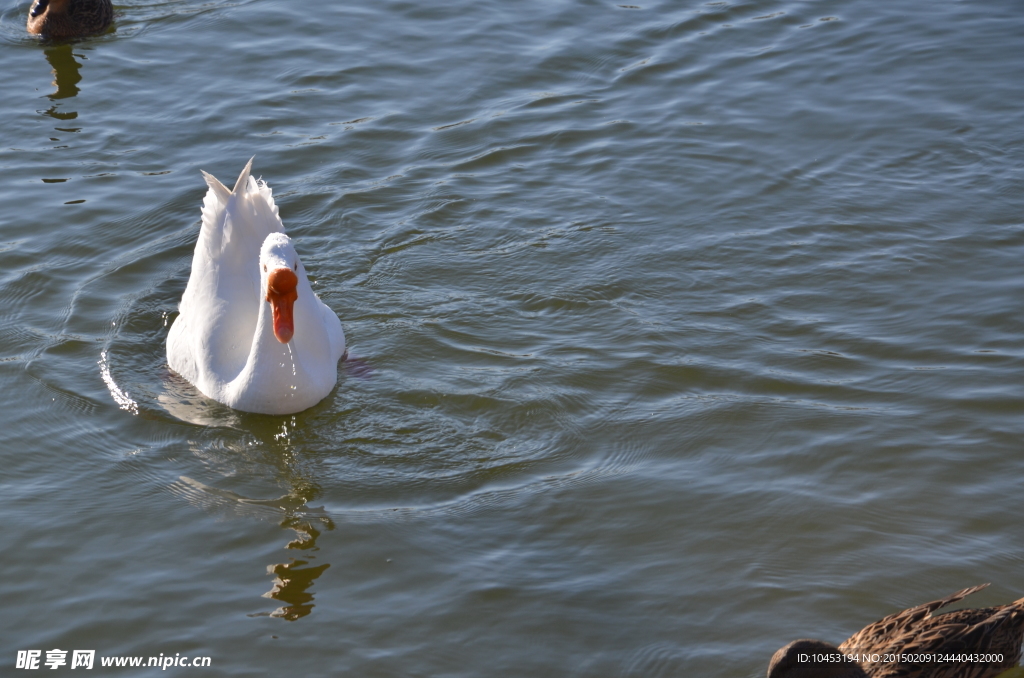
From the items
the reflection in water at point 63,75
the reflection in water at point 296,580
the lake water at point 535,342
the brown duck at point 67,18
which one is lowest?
the reflection in water at point 296,580

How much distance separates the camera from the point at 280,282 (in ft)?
19.6

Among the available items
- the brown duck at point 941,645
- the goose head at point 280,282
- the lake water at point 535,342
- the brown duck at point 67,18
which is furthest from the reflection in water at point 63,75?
the brown duck at point 941,645

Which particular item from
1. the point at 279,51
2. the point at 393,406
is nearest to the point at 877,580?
the point at 393,406

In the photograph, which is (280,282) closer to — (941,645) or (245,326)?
(245,326)

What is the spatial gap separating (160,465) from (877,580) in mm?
3897

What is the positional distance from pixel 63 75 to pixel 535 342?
22.5 feet

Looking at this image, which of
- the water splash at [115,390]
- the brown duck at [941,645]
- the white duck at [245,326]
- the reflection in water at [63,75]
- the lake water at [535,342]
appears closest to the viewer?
the brown duck at [941,645]

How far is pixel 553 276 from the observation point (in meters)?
7.80

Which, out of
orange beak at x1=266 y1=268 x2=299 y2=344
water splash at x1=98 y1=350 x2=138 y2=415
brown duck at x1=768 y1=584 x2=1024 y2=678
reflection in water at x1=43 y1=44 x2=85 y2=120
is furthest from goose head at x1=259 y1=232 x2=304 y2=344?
reflection in water at x1=43 y1=44 x2=85 y2=120

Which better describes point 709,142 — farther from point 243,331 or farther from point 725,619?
point 725,619

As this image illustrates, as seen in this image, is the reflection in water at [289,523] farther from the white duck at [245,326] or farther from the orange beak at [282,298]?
the orange beak at [282,298]

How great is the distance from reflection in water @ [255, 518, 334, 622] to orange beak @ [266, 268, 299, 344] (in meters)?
1.13

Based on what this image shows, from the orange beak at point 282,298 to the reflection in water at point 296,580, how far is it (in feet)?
3.72

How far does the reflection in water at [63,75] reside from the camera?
10383mm
